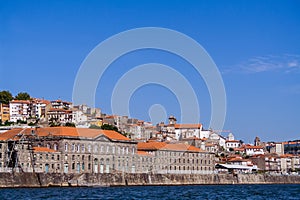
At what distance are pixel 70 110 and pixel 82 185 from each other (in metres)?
81.6

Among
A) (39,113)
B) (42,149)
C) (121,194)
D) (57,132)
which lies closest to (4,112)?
(39,113)

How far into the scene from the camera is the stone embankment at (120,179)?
7556 cm

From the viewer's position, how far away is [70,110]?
541 ft

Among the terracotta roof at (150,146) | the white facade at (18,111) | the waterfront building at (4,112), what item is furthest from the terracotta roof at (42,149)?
the waterfront building at (4,112)

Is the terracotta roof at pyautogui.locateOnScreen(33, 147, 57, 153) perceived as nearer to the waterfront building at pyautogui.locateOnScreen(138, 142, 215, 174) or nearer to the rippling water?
the rippling water

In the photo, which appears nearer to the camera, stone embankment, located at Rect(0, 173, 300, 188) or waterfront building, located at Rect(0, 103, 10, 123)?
stone embankment, located at Rect(0, 173, 300, 188)

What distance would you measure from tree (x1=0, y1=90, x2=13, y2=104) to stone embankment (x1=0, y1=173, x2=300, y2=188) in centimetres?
6698

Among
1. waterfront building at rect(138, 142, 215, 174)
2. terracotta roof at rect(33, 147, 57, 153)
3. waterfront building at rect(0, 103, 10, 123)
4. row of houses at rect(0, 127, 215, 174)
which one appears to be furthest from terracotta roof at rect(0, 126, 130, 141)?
waterfront building at rect(0, 103, 10, 123)

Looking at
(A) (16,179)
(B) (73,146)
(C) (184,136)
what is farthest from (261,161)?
(A) (16,179)

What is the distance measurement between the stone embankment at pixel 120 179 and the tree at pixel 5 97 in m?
67.0

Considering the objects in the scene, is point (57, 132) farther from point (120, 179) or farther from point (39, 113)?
point (39, 113)

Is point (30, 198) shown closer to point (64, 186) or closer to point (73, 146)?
point (64, 186)

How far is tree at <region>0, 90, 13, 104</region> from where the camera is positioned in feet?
523

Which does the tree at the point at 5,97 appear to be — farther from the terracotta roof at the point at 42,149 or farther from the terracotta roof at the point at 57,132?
the terracotta roof at the point at 42,149
